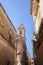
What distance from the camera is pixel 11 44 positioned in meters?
14.6

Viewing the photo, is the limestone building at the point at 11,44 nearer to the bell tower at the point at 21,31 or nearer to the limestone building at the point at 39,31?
the bell tower at the point at 21,31

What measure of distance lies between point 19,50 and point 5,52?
11248 millimetres

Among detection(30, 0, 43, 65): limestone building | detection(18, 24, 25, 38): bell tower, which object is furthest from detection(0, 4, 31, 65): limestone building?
detection(30, 0, 43, 65): limestone building

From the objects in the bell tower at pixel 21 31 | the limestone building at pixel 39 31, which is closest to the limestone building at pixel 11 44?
the bell tower at pixel 21 31

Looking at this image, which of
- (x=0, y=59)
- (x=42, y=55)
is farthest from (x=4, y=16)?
(x=42, y=55)

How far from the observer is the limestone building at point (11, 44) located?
11.6m

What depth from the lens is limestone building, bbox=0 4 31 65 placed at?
1159 centimetres

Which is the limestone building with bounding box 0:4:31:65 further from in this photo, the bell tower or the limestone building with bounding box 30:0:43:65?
the limestone building with bounding box 30:0:43:65

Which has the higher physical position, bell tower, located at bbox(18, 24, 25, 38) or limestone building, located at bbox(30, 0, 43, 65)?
limestone building, located at bbox(30, 0, 43, 65)

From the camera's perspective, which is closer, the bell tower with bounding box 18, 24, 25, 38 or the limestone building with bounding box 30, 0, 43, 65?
the limestone building with bounding box 30, 0, 43, 65

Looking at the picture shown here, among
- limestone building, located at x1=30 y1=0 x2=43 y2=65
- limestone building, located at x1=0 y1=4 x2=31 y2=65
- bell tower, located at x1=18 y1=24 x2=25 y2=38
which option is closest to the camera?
limestone building, located at x1=30 y1=0 x2=43 y2=65

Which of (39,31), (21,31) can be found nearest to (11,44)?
(39,31)

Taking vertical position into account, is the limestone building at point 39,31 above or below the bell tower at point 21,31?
above

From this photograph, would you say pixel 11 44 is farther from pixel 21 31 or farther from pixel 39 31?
pixel 21 31
